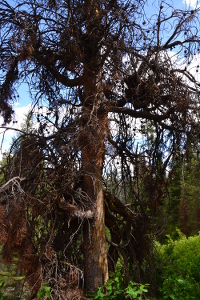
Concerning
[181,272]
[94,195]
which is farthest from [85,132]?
[181,272]

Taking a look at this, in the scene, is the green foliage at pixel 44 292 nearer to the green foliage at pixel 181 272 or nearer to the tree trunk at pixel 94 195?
the tree trunk at pixel 94 195

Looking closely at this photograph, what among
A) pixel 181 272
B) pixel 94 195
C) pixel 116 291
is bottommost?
pixel 116 291

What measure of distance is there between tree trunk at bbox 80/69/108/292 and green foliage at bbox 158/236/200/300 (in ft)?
4.32

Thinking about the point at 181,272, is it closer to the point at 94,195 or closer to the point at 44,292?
the point at 94,195

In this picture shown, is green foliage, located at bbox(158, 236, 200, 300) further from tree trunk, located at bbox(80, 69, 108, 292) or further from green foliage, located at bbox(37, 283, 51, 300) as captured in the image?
green foliage, located at bbox(37, 283, 51, 300)

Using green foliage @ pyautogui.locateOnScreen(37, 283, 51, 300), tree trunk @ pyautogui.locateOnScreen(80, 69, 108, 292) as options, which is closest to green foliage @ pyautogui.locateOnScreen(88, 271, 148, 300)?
tree trunk @ pyautogui.locateOnScreen(80, 69, 108, 292)

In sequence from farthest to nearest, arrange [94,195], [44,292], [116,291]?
[94,195], [116,291], [44,292]

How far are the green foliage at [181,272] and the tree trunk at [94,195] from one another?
1316 millimetres

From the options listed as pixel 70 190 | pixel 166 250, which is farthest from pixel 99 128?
pixel 166 250

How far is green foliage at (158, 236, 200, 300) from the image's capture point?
6.17 metres

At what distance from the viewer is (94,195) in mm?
6066

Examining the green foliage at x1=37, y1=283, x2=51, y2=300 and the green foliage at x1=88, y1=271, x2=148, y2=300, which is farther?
the green foliage at x1=88, y1=271, x2=148, y2=300

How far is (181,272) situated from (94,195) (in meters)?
2.92

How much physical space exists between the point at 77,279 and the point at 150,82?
3.56 metres
